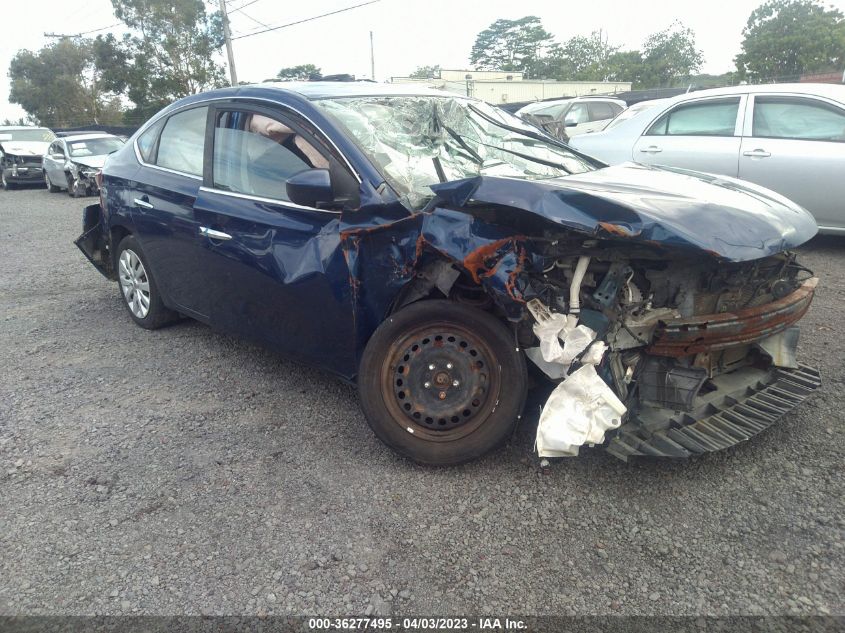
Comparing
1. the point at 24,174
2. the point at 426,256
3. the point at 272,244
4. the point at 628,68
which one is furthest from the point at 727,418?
the point at 628,68

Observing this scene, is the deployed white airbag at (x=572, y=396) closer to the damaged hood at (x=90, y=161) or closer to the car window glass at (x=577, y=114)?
the car window glass at (x=577, y=114)

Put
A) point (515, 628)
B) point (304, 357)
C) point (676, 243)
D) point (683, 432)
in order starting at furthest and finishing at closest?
point (304, 357) → point (683, 432) → point (676, 243) → point (515, 628)

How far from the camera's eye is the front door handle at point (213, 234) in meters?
3.65

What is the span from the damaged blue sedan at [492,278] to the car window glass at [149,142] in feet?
3.38

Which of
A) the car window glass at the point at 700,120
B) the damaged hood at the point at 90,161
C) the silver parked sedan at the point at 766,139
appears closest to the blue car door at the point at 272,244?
the silver parked sedan at the point at 766,139

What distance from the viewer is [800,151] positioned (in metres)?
6.13

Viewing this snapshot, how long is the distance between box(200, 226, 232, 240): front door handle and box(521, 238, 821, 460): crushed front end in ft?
5.84

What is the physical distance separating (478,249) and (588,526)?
3.88ft

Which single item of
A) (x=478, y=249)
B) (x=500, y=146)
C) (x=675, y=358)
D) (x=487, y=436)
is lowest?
(x=487, y=436)

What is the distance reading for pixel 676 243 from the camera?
8.09 ft

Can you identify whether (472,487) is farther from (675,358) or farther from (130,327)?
(130,327)

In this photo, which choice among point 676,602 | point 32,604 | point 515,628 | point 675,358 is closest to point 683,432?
point 675,358

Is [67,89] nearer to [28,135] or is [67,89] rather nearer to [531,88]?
[28,135]

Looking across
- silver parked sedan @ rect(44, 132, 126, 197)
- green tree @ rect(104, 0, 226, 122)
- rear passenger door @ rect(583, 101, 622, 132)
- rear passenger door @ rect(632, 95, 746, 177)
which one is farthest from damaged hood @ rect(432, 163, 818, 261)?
green tree @ rect(104, 0, 226, 122)
